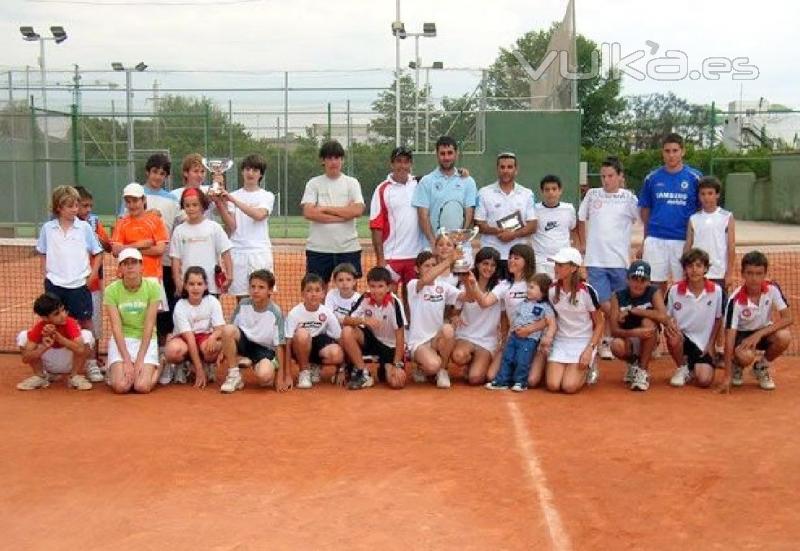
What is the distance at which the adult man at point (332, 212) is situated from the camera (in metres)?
7.86

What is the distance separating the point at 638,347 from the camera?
24.1ft

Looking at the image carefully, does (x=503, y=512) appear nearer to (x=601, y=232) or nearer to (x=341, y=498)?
(x=341, y=498)

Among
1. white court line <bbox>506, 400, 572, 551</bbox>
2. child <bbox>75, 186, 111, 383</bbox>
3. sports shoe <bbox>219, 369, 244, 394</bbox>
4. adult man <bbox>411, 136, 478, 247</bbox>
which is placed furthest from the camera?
adult man <bbox>411, 136, 478, 247</bbox>

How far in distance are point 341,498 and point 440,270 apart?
2.93m

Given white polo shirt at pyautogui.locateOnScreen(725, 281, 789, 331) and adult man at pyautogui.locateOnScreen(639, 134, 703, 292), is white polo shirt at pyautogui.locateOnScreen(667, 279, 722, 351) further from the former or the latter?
adult man at pyautogui.locateOnScreen(639, 134, 703, 292)

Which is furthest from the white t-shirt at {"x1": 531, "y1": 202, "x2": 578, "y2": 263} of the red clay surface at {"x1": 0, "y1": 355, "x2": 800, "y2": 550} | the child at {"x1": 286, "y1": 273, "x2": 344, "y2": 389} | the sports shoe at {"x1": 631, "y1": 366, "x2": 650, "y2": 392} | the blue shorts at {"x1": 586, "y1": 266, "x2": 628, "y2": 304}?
the child at {"x1": 286, "y1": 273, "x2": 344, "y2": 389}

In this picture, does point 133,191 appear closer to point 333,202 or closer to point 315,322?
point 333,202

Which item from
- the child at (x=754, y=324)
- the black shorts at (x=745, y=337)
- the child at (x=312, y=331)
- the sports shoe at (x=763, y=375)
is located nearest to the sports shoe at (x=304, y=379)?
the child at (x=312, y=331)

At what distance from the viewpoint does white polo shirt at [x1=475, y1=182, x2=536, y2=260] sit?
26.1ft

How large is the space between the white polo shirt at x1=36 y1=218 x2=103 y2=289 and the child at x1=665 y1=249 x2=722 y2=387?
4.63m

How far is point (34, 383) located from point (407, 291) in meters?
3.00

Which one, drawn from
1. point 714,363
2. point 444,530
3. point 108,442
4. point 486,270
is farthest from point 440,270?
point 444,530

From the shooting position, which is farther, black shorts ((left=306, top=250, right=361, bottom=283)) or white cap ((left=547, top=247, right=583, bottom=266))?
black shorts ((left=306, top=250, right=361, bottom=283))

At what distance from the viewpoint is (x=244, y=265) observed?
25.5ft
